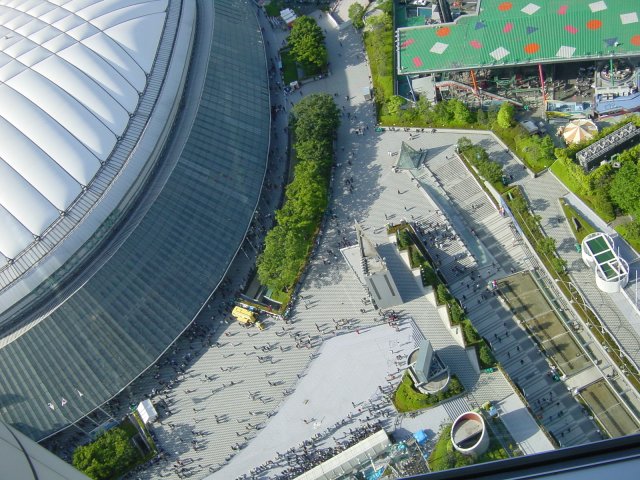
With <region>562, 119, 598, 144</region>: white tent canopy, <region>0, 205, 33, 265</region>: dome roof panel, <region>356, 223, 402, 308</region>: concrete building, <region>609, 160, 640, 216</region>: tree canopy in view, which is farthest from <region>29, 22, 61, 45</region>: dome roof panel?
<region>609, 160, 640, 216</region>: tree canopy

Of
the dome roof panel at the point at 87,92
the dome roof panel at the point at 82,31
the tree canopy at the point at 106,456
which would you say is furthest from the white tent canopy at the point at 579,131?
the tree canopy at the point at 106,456

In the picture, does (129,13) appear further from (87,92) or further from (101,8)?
(87,92)

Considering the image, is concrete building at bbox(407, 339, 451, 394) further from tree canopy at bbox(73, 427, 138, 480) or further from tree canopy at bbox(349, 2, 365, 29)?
tree canopy at bbox(349, 2, 365, 29)

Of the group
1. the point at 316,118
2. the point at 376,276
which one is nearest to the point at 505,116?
the point at 316,118

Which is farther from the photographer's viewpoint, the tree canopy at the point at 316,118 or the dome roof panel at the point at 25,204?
the tree canopy at the point at 316,118

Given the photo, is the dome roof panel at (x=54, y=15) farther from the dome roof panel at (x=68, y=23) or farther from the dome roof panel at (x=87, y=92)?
the dome roof panel at (x=87, y=92)

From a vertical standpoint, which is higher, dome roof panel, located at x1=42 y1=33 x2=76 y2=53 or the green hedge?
dome roof panel, located at x1=42 y1=33 x2=76 y2=53

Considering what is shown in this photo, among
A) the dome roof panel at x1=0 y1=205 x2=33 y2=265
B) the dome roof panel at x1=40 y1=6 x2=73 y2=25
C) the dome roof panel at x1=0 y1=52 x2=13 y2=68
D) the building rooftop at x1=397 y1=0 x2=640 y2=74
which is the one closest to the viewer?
the dome roof panel at x1=0 y1=205 x2=33 y2=265
